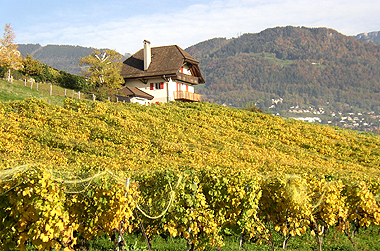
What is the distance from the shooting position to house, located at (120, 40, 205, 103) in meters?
47.5

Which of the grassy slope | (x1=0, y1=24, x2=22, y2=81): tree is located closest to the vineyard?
the grassy slope

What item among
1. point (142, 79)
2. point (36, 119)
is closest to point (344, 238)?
point (36, 119)

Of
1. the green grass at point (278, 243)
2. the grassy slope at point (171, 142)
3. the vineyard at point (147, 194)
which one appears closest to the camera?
the vineyard at point (147, 194)

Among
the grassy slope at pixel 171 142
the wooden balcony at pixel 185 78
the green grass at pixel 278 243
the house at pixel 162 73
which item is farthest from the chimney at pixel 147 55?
the green grass at pixel 278 243

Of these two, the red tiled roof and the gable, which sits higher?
the gable

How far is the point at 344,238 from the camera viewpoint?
11.4 metres

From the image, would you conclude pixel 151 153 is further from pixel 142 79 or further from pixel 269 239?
pixel 142 79

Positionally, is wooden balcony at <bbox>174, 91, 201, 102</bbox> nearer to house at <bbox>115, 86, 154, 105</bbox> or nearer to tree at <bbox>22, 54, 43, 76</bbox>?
house at <bbox>115, 86, 154, 105</bbox>

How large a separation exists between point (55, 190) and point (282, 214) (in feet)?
20.8

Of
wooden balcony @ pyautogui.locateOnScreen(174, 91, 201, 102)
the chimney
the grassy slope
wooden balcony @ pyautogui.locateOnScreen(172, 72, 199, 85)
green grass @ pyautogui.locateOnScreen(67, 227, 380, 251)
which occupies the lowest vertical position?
green grass @ pyautogui.locateOnScreen(67, 227, 380, 251)

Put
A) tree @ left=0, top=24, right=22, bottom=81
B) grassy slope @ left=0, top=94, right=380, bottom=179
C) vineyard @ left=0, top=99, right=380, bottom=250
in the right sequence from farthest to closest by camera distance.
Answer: tree @ left=0, top=24, right=22, bottom=81, grassy slope @ left=0, top=94, right=380, bottom=179, vineyard @ left=0, top=99, right=380, bottom=250

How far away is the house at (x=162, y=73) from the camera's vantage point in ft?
156

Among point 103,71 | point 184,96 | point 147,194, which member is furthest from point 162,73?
point 147,194

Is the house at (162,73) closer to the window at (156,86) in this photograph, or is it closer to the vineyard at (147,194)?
the window at (156,86)
